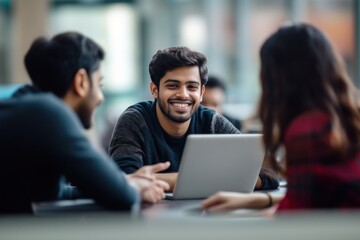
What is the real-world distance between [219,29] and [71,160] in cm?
968

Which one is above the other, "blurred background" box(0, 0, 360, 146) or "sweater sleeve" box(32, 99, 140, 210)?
"sweater sleeve" box(32, 99, 140, 210)

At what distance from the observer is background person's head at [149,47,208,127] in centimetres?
320

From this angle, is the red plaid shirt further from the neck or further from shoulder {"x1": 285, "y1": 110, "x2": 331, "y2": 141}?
the neck

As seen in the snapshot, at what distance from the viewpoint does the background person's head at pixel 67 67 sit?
7.27ft

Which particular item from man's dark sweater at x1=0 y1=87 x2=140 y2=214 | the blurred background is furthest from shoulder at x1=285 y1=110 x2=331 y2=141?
the blurred background

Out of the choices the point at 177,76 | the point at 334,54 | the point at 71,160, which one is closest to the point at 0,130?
the point at 71,160

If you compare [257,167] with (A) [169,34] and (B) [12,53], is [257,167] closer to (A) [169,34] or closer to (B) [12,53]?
(B) [12,53]

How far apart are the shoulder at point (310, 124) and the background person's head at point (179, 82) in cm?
124

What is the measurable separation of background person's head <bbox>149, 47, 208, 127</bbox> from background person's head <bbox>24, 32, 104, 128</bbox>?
919mm

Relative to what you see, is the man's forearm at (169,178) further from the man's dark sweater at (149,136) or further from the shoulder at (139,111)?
the shoulder at (139,111)

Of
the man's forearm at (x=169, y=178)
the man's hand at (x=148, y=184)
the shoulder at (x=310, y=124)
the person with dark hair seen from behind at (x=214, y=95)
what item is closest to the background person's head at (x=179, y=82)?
the man's forearm at (x=169, y=178)

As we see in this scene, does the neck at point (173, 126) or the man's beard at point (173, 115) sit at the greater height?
the man's beard at point (173, 115)

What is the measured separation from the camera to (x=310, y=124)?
196cm

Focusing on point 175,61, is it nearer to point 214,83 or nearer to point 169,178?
point 169,178
